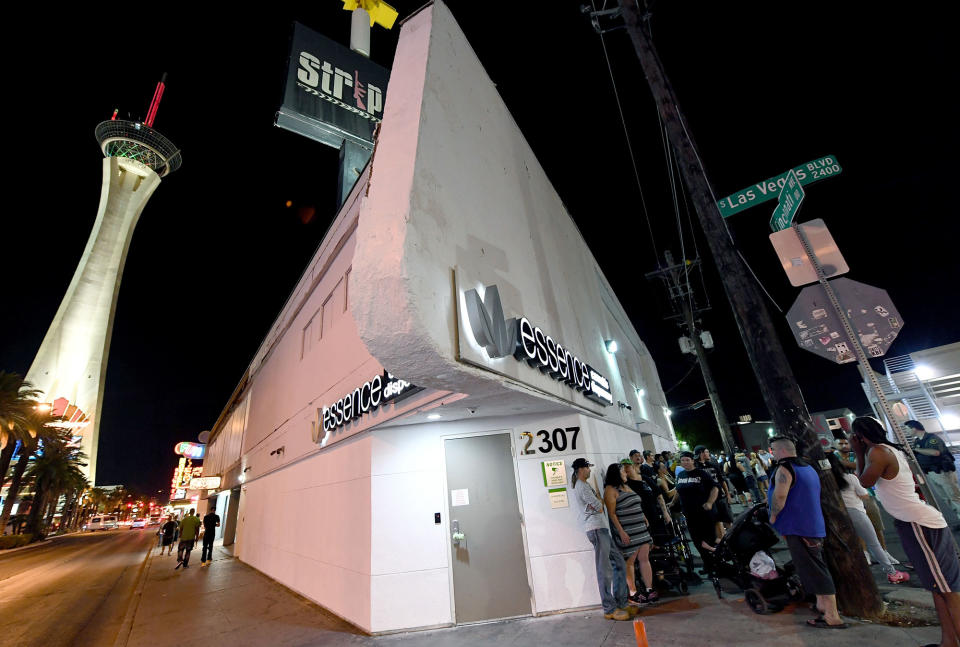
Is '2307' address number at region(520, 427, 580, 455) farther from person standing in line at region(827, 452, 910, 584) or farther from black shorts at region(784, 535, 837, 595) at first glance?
person standing in line at region(827, 452, 910, 584)

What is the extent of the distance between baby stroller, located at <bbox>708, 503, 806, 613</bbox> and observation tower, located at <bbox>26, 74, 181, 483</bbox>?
244 feet

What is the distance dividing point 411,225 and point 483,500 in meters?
4.49

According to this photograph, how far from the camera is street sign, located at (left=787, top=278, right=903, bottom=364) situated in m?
3.98

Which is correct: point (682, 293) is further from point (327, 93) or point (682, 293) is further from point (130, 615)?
point (130, 615)

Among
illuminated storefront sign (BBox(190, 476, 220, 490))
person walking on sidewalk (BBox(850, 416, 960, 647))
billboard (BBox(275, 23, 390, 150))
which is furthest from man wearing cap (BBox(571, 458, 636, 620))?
illuminated storefront sign (BBox(190, 476, 220, 490))

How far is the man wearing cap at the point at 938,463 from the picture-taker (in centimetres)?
718

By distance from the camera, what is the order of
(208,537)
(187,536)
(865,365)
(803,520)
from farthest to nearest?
(208,537) < (187,536) < (803,520) < (865,365)

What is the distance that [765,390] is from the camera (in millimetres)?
5512

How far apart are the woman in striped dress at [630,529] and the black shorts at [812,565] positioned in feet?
5.79

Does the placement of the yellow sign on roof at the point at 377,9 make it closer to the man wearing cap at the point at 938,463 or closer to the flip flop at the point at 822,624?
the man wearing cap at the point at 938,463

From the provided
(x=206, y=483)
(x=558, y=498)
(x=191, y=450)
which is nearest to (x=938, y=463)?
(x=558, y=498)

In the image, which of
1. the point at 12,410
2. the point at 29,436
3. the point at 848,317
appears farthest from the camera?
the point at 29,436

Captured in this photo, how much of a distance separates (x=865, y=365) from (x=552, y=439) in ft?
12.9

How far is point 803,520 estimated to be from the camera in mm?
4504
